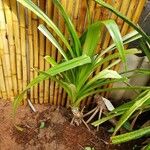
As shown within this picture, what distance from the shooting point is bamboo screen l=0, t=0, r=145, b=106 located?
5.35ft

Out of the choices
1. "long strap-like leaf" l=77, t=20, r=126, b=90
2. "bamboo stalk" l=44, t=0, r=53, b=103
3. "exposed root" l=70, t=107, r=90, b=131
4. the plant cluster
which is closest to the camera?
"long strap-like leaf" l=77, t=20, r=126, b=90

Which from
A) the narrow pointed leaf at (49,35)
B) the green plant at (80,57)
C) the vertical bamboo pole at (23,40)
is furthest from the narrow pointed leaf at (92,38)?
the vertical bamboo pole at (23,40)

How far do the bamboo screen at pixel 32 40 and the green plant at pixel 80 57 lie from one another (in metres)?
0.09

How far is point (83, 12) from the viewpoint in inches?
65.2

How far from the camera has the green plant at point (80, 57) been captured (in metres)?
1.48

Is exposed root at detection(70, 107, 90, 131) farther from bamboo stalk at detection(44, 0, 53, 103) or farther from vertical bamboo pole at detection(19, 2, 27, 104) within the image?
vertical bamboo pole at detection(19, 2, 27, 104)

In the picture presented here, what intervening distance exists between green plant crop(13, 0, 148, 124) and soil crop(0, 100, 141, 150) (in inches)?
8.7

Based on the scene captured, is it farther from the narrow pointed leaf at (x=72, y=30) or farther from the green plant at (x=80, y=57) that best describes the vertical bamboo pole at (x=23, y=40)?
the narrow pointed leaf at (x=72, y=30)

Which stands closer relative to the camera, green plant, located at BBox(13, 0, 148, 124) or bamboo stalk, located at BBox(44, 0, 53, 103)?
green plant, located at BBox(13, 0, 148, 124)

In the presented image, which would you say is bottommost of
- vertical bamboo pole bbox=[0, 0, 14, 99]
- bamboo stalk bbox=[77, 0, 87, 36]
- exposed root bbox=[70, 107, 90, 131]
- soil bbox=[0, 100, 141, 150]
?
soil bbox=[0, 100, 141, 150]

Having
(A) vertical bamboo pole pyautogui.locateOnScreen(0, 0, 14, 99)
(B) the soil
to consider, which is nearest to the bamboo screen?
(A) vertical bamboo pole pyautogui.locateOnScreen(0, 0, 14, 99)

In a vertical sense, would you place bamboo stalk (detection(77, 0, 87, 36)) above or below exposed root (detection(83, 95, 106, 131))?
above

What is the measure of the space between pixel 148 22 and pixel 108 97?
1.82 feet

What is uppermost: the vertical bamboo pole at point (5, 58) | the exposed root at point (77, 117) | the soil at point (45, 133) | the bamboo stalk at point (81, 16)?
the bamboo stalk at point (81, 16)
